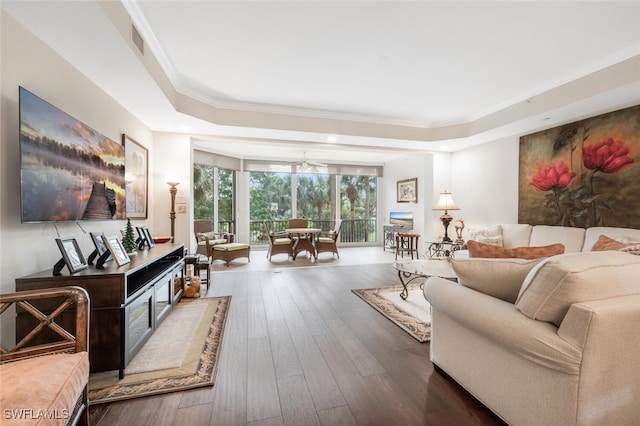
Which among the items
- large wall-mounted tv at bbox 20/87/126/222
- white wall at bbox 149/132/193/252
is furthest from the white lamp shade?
large wall-mounted tv at bbox 20/87/126/222

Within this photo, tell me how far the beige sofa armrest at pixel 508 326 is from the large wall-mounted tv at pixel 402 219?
521 centimetres

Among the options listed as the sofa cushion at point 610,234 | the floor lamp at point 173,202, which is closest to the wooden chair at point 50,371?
the floor lamp at point 173,202

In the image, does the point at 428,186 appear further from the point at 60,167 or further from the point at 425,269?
the point at 60,167

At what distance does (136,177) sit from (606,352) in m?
4.59

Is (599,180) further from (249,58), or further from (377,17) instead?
(249,58)

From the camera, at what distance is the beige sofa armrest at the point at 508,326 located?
1.05m

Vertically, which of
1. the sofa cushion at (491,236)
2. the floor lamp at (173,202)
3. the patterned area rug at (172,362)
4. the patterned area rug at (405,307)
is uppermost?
the floor lamp at (173,202)

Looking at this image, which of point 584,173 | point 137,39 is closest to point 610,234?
point 584,173

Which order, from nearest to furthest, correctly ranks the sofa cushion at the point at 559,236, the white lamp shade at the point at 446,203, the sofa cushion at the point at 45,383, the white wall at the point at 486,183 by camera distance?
the sofa cushion at the point at 45,383 < the sofa cushion at the point at 559,236 < the white wall at the point at 486,183 < the white lamp shade at the point at 446,203

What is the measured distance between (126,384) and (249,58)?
3141mm

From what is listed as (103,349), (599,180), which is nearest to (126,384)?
(103,349)

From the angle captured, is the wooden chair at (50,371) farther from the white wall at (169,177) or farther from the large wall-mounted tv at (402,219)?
the large wall-mounted tv at (402,219)

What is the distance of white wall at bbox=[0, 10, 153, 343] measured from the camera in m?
1.65

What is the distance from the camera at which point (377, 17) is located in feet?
7.48
